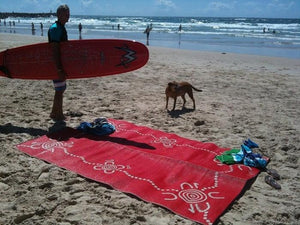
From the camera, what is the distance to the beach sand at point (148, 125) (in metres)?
2.79

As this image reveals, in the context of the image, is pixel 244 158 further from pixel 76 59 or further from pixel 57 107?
pixel 76 59

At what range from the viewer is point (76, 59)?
17.1ft

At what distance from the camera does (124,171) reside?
3.44m

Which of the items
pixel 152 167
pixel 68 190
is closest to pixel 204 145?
pixel 152 167

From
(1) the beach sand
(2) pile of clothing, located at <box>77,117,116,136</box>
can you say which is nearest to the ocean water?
(1) the beach sand

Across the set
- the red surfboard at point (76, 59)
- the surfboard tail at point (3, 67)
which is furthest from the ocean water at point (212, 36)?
A: the surfboard tail at point (3, 67)

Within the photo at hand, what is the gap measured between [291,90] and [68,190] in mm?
6729

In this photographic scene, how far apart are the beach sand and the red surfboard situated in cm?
78

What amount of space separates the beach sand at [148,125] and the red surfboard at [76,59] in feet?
2.56

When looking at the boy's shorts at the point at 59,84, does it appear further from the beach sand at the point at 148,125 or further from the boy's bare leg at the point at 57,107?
the beach sand at the point at 148,125

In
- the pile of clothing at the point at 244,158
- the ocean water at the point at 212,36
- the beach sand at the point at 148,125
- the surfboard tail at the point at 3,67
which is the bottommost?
the beach sand at the point at 148,125

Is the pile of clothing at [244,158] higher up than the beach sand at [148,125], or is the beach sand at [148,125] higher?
the pile of clothing at [244,158]

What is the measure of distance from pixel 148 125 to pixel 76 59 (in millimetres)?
1724

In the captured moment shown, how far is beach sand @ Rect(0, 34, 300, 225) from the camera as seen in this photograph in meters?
2.79
